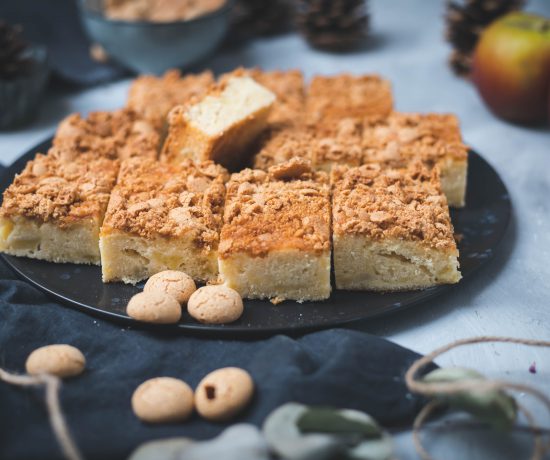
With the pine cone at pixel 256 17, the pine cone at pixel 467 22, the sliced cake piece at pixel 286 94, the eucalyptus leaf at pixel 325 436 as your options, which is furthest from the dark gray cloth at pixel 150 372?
the pine cone at pixel 256 17

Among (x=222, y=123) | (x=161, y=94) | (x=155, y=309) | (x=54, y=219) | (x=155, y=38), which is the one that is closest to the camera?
(x=155, y=309)

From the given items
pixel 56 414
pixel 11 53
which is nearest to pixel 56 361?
pixel 56 414

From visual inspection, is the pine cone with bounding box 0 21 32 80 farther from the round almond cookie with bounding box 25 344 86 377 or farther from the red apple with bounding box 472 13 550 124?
the red apple with bounding box 472 13 550 124

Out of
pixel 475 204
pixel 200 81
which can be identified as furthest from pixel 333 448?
pixel 200 81

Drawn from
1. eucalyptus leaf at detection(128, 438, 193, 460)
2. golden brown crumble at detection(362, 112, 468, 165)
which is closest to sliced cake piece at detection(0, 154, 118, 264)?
eucalyptus leaf at detection(128, 438, 193, 460)

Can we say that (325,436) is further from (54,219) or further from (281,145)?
(281,145)

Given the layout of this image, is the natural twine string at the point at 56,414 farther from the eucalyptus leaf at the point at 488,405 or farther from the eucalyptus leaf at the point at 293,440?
the eucalyptus leaf at the point at 488,405

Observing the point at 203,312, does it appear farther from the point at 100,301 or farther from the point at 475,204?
the point at 475,204
